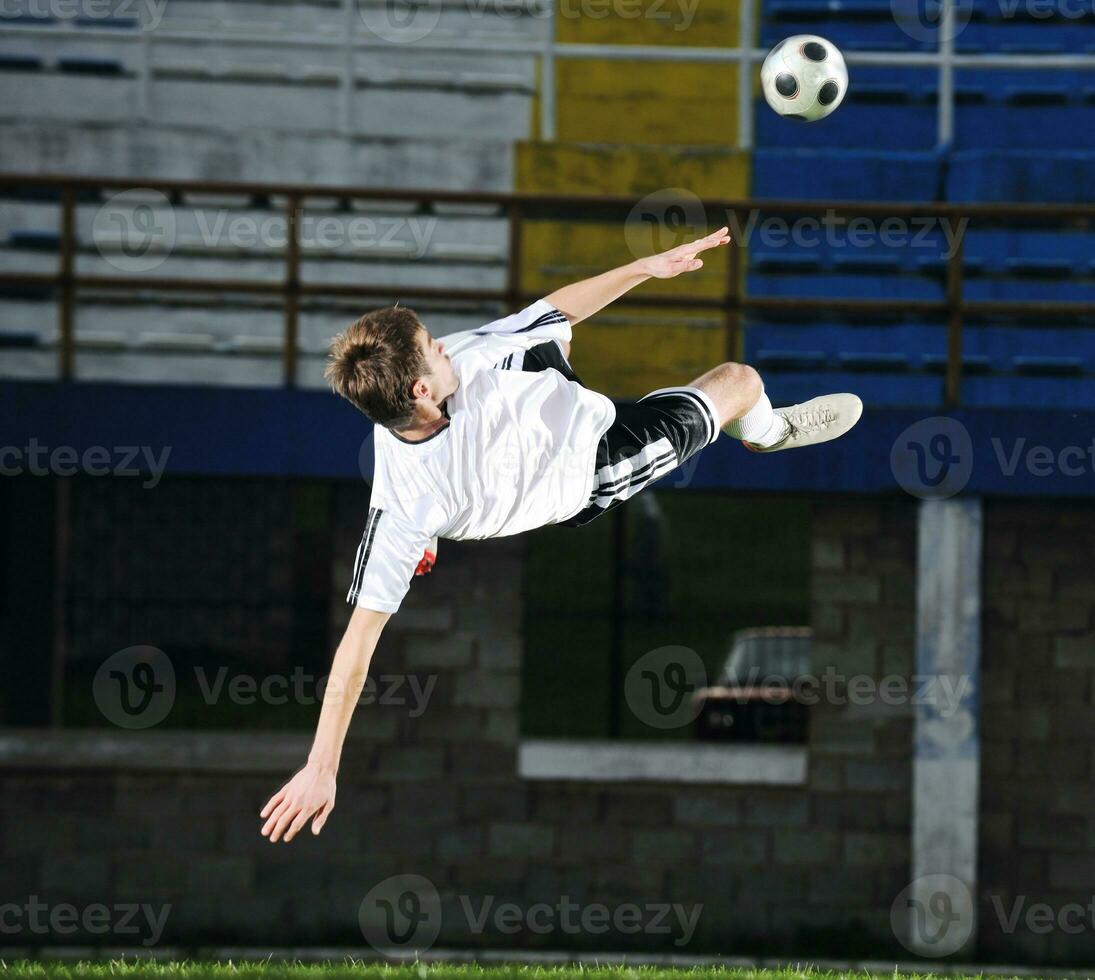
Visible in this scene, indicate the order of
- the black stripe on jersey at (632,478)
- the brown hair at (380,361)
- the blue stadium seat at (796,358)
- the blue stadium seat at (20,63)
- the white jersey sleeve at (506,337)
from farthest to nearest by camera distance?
the blue stadium seat at (20,63)
the blue stadium seat at (796,358)
the black stripe on jersey at (632,478)
the white jersey sleeve at (506,337)
the brown hair at (380,361)

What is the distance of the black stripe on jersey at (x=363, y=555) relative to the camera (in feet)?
16.0

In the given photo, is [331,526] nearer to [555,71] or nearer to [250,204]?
[250,204]

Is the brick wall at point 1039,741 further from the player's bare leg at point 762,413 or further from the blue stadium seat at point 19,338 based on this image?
the blue stadium seat at point 19,338

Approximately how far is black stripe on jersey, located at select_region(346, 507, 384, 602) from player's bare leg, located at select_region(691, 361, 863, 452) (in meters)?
1.38

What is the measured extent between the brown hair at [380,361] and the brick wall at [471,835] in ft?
18.3

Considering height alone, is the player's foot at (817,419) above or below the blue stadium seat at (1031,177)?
below

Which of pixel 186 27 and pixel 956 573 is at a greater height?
pixel 186 27

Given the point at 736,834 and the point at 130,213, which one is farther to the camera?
the point at 130,213

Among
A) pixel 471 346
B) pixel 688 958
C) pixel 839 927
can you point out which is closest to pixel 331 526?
pixel 688 958

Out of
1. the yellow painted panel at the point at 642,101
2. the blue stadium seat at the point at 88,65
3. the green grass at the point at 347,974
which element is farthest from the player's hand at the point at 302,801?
the blue stadium seat at the point at 88,65

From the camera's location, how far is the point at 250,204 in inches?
466

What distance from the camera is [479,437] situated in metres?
5.07

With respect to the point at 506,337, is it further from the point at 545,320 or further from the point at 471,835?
the point at 471,835

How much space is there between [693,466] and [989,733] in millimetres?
2815
